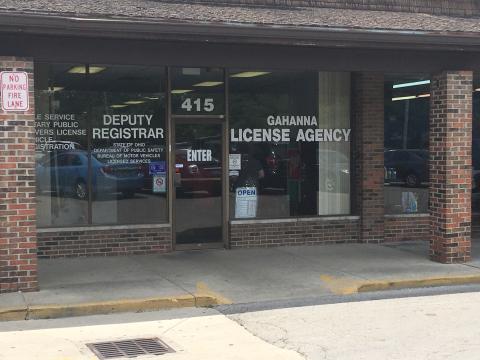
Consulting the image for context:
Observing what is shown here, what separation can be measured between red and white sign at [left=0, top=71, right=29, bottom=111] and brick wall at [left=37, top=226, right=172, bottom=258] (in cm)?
300

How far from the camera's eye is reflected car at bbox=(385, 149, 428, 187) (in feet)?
41.7

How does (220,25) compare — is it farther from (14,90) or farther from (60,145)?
(60,145)

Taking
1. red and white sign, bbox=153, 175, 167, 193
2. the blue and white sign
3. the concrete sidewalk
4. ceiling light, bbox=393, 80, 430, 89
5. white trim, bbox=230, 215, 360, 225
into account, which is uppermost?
ceiling light, bbox=393, 80, 430, 89

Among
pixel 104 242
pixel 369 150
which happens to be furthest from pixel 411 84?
pixel 104 242

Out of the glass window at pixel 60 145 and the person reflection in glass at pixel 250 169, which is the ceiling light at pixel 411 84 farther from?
the glass window at pixel 60 145

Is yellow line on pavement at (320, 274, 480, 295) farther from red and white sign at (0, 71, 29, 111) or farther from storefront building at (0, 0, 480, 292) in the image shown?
red and white sign at (0, 71, 29, 111)

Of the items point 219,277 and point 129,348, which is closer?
point 129,348

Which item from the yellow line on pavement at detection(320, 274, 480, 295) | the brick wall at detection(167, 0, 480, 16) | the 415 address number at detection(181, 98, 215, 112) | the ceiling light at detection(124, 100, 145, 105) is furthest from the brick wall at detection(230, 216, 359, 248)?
the brick wall at detection(167, 0, 480, 16)

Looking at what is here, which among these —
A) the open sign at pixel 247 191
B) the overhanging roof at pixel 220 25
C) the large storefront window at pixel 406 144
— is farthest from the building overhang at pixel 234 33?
the open sign at pixel 247 191

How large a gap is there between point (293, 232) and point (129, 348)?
234 inches

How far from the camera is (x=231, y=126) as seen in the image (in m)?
11.7

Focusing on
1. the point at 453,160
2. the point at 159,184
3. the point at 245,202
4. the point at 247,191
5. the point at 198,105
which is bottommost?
the point at 245,202

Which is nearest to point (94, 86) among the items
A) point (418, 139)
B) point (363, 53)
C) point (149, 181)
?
point (149, 181)

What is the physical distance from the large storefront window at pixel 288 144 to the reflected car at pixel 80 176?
1811 millimetres
